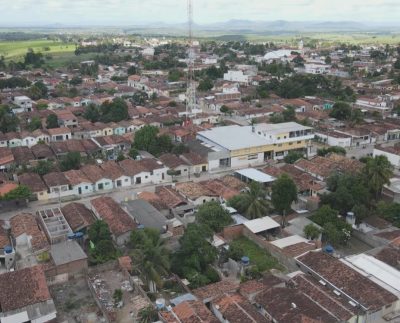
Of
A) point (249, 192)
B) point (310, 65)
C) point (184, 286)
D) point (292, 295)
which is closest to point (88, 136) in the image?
point (249, 192)

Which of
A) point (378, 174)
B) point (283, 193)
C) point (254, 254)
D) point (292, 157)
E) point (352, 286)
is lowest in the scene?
point (254, 254)

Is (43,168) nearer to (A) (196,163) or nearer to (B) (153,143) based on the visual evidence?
(B) (153,143)

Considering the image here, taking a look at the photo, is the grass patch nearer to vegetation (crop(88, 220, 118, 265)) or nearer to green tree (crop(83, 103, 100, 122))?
vegetation (crop(88, 220, 118, 265))

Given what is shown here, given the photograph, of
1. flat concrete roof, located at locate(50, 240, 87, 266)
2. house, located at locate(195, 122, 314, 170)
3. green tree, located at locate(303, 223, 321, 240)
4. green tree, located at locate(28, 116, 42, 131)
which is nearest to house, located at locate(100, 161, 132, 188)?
house, located at locate(195, 122, 314, 170)

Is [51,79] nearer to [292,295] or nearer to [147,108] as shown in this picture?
[147,108]

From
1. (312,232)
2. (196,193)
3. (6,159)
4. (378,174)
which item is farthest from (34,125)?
(378,174)
